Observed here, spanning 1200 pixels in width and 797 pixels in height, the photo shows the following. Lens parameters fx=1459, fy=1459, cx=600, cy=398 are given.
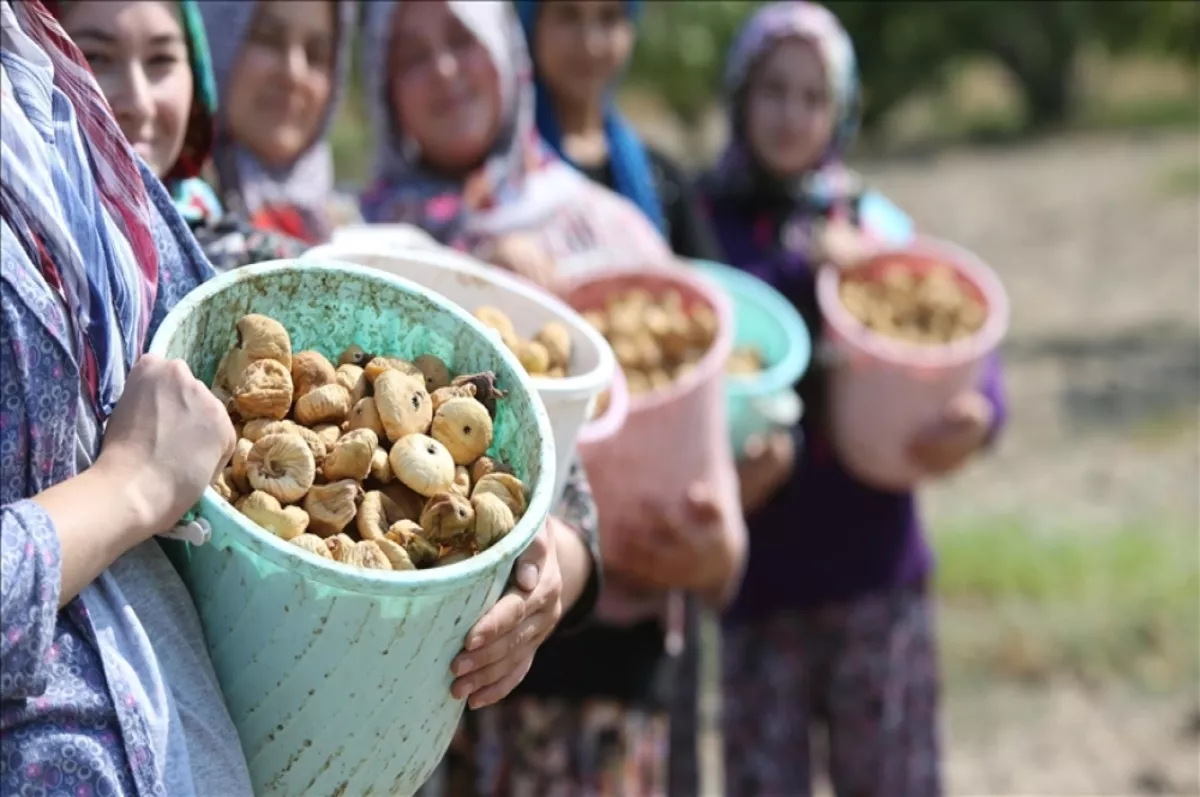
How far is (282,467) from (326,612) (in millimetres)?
131

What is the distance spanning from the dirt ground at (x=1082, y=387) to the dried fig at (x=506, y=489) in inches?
106

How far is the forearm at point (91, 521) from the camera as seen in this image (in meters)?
1.04

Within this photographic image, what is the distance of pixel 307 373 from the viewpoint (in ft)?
4.24

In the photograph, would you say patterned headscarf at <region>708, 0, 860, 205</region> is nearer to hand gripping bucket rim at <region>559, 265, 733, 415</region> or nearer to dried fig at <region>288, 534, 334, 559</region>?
hand gripping bucket rim at <region>559, 265, 733, 415</region>

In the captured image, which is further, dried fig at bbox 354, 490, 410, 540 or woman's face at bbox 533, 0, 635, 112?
woman's face at bbox 533, 0, 635, 112

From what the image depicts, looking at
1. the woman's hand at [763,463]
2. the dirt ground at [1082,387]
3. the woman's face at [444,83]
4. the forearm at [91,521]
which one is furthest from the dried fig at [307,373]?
the dirt ground at [1082,387]

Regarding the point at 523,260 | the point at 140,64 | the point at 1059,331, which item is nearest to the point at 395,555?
the point at 140,64

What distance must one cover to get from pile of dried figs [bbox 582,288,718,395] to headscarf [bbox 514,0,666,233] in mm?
446

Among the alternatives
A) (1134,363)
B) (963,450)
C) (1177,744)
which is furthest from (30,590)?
(1134,363)

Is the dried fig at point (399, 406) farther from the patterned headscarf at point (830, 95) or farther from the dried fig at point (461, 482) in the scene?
the patterned headscarf at point (830, 95)

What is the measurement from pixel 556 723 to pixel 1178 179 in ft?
32.4

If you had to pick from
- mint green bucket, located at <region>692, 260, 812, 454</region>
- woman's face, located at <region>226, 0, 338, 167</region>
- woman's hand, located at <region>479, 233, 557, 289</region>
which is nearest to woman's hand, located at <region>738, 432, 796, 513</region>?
mint green bucket, located at <region>692, 260, 812, 454</region>

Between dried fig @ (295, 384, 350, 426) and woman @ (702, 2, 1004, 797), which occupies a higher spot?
dried fig @ (295, 384, 350, 426)

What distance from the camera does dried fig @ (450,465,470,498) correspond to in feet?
4.18
